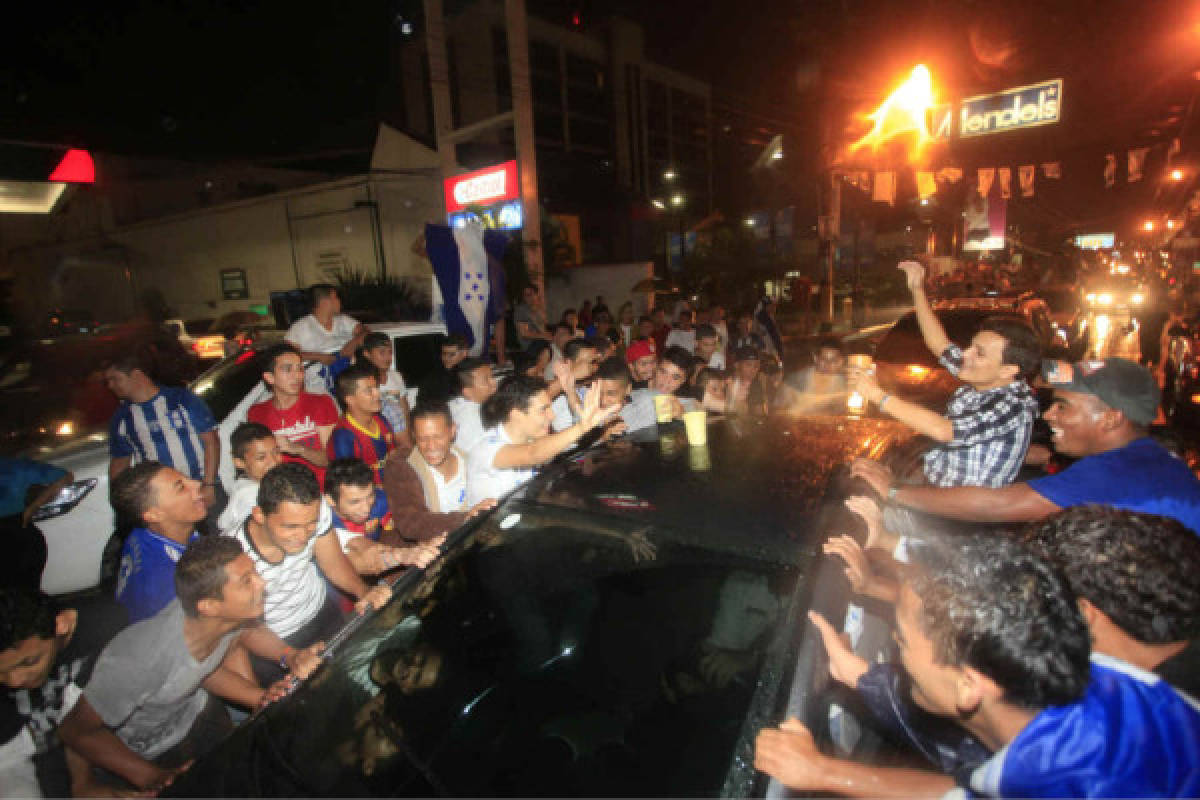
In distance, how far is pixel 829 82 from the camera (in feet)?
38.9

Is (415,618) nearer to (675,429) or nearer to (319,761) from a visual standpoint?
(319,761)

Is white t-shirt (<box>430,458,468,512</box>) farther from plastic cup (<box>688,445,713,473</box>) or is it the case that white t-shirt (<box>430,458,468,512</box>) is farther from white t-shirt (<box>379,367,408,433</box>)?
white t-shirt (<box>379,367,408,433</box>)

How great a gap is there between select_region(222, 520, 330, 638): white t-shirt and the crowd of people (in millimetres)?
10

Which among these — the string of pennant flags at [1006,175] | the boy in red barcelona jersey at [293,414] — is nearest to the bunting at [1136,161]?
the string of pennant flags at [1006,175]

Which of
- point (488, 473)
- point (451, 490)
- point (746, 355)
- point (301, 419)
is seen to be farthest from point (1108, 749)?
point (746, 355)

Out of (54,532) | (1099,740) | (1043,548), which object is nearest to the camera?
(1099,740)

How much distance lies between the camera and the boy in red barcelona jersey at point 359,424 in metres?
3.98

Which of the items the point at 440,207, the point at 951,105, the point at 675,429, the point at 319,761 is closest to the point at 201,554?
the point at 319,761

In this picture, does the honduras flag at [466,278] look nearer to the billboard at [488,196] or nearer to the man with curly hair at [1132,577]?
the man with curly hair at [1132,577]

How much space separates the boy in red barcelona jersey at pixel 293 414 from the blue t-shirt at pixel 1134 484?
169 inches

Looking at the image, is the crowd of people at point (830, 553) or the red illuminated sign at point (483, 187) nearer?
the crowd of people at point (830, 553)

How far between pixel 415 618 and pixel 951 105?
12.4 meters

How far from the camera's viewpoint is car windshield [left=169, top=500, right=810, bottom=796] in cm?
161

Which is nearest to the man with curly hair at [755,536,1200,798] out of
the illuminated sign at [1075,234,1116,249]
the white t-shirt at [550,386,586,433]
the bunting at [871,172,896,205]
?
the white t-shirt at [550,386,586,433]
